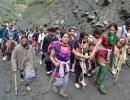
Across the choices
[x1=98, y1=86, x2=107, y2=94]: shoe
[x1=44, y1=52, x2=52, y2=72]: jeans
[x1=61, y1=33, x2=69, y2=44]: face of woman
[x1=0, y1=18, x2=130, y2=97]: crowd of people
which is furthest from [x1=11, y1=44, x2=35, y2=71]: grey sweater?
[x1=98, y1=86, x2=107, y2=94]: shoe

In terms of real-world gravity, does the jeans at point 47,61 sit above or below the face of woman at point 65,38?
below

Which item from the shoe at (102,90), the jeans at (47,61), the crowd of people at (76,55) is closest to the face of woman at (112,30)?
the crowd of people at (76,55)

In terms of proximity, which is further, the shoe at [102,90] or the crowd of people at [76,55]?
the shoe at [102,90]

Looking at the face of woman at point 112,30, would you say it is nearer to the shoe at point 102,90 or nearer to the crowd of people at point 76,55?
the crowd of people at point 76,55

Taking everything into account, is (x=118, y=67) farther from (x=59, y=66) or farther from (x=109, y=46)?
(x=59, y=66)

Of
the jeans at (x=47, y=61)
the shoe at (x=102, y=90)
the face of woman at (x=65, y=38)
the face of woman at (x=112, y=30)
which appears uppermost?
the face of woman at (x=112, y=30)

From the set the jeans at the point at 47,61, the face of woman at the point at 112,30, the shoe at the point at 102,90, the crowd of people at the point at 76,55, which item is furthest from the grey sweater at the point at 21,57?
the face of woman at the point at 112,30

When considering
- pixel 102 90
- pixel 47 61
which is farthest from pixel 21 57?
pixel 102 90

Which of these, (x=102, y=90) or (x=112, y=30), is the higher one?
(x=112, y=30)

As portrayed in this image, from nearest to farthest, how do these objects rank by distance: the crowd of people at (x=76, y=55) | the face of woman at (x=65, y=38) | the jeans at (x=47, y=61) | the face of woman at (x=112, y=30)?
the face of woman at (x=65, y=38), the crowd of people at (x=76, y=55), the face of woman at (x=112, y=30), the jeans at (x=47, y=61)

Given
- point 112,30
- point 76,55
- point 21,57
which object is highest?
point 112,30

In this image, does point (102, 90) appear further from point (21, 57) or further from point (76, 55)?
point (21, 57)

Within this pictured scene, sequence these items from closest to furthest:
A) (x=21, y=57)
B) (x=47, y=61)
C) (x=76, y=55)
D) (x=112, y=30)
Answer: (x=112, y=30) < (x=76, y=55) < (x=21, y=57) < (x=47, y=61)

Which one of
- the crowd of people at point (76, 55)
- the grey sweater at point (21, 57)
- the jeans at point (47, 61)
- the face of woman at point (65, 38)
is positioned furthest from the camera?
the jeans at point (47, 61)
